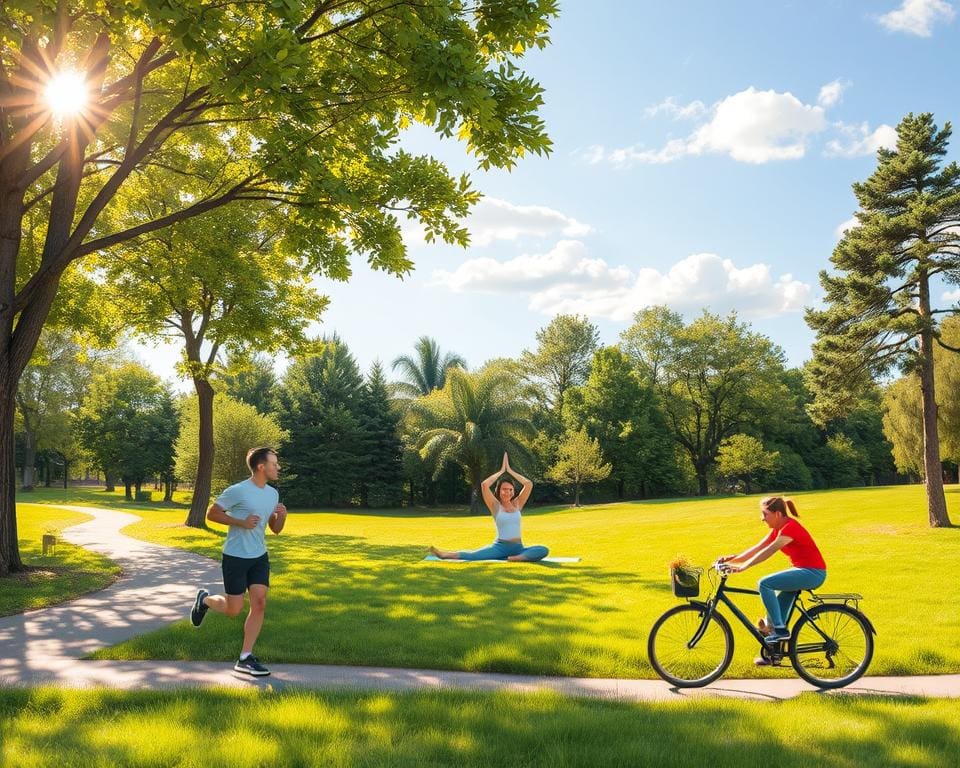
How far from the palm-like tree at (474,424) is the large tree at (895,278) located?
27872mm

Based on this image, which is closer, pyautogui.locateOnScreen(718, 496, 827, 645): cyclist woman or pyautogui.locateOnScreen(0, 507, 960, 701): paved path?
pyautogui.locateOnScreen(0, 507, 960, 701): paved path

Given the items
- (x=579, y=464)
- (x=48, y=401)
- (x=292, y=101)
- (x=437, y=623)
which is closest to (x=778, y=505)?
(x=437, y=623)

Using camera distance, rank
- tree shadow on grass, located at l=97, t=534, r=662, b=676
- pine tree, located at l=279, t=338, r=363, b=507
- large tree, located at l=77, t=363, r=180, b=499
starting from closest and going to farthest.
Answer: tree shadow on grass, located at l=97, t=534, r=662, b=676
pine tree, located at l=279, t=338, r=363, b=507
large tree, located at l=77, t=363, r=180, b=499

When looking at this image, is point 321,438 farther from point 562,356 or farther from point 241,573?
point 241,573

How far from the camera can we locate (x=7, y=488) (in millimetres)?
12156

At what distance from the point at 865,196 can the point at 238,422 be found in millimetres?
28227

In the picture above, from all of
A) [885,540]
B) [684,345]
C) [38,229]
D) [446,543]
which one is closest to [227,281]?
[38,229]

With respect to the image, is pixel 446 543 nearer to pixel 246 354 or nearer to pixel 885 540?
pixel 246 354

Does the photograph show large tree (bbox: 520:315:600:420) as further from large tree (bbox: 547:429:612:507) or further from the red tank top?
the red tank top

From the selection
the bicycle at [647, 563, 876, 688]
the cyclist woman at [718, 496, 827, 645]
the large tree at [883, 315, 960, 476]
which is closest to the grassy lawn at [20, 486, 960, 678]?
the bicycle at [647, 563, 876, 688]

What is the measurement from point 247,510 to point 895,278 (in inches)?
861

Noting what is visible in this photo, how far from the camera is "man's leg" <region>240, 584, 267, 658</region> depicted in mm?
6496

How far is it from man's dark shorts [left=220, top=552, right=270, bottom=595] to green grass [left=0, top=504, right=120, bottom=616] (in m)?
5.21

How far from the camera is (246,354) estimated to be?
25.2m
